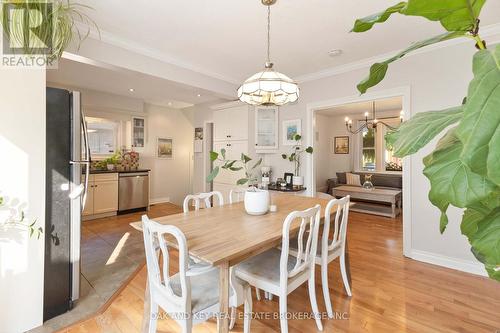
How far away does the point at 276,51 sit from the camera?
9.67 feet

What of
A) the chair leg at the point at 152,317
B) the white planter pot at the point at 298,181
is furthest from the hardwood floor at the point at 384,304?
the white planter pot at the point at 298,181

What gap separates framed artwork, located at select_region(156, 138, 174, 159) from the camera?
19.6 feet

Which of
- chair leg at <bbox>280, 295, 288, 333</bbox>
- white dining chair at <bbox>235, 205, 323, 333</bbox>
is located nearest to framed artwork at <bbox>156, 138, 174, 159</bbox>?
white dining chair at <bbox>235, 205, 323, 333</bbox>

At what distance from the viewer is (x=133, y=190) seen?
4.93m

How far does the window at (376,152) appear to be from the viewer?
6578mm

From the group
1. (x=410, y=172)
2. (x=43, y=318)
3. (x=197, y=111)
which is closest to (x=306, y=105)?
(x=410, y=172)

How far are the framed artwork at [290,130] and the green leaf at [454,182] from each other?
3457 mm

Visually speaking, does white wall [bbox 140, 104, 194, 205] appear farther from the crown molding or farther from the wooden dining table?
the wooden dining table

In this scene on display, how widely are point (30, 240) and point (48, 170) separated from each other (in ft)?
1.62

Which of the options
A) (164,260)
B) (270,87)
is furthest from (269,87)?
(164,260)

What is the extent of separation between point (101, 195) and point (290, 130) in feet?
12.1

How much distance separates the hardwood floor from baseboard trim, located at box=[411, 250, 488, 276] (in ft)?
0.27

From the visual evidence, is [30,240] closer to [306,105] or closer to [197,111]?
[306,105]

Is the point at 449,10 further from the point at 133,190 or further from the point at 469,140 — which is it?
the point at 133,190
